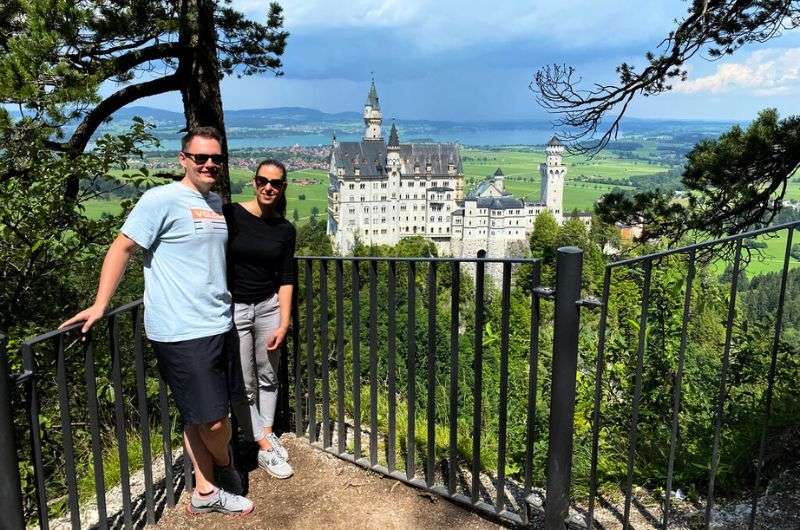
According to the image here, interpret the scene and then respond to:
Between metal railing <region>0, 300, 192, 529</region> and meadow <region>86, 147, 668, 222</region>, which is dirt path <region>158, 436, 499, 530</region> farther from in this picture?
meadow <region>86, 147, 668, 222</region>

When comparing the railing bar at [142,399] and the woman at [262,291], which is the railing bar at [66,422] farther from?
the woman at [262,291]

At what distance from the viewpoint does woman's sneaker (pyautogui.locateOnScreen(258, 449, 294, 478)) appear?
10.2ft

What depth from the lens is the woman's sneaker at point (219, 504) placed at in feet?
9.13

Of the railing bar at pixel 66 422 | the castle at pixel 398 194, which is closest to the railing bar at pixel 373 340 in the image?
the railing bar at pixel 66 422

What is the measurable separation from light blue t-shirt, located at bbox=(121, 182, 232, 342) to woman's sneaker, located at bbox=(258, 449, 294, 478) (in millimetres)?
1003

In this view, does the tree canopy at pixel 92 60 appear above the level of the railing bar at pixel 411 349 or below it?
above

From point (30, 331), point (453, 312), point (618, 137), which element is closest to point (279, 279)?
point (453, 312)

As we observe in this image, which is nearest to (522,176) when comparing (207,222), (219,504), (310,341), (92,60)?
(92,60)

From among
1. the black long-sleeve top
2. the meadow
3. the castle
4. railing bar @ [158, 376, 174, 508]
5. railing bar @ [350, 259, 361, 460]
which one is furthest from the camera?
the meadow

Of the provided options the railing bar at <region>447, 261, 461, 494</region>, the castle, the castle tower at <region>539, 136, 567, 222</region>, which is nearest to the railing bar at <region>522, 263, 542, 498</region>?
the railing bar at <region>447, 261, 461, 494</region>

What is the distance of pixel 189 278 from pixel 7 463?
89 centimetres

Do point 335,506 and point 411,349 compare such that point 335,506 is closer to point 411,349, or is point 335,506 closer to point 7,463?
point 411,349

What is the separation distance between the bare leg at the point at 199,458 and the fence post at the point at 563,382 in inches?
60.2

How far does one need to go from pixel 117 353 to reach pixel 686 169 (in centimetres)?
695
